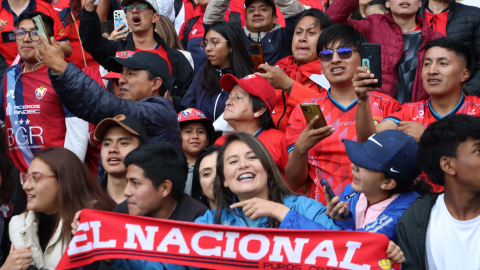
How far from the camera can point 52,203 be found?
13.3ft

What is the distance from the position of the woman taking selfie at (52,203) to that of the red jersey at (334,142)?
1579 millimetres

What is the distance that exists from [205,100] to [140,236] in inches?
108

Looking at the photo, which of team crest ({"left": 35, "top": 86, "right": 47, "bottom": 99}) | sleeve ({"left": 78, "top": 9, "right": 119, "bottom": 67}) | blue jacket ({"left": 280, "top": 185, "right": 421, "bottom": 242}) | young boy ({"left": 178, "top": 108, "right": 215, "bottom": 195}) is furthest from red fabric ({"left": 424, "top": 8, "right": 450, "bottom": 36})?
team crest ({"left": 35, "top": 86, "right": 47, "bottom": 99})

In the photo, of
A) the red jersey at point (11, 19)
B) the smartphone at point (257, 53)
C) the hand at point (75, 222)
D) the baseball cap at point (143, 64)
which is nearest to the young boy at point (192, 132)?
the baseball cap at point (143, 64)

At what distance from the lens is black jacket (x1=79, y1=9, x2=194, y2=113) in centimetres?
589

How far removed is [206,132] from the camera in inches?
226

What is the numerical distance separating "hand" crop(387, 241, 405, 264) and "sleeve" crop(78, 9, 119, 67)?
4054 mm

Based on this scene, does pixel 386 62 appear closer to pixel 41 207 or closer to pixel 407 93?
pixel 407 93

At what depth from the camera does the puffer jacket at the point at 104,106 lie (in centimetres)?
418

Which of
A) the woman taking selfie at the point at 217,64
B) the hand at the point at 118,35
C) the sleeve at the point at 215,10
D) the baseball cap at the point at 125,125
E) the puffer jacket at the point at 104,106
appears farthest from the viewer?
the hand at the point at 118,35

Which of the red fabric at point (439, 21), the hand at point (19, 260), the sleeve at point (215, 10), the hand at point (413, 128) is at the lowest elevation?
the hand at point (19, 260)

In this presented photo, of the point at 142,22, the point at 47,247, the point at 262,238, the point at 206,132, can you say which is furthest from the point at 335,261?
the point at 142,22

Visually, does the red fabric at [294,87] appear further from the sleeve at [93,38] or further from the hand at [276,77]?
the sleeve at [93,38]

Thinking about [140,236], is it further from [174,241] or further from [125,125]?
[125,125]
